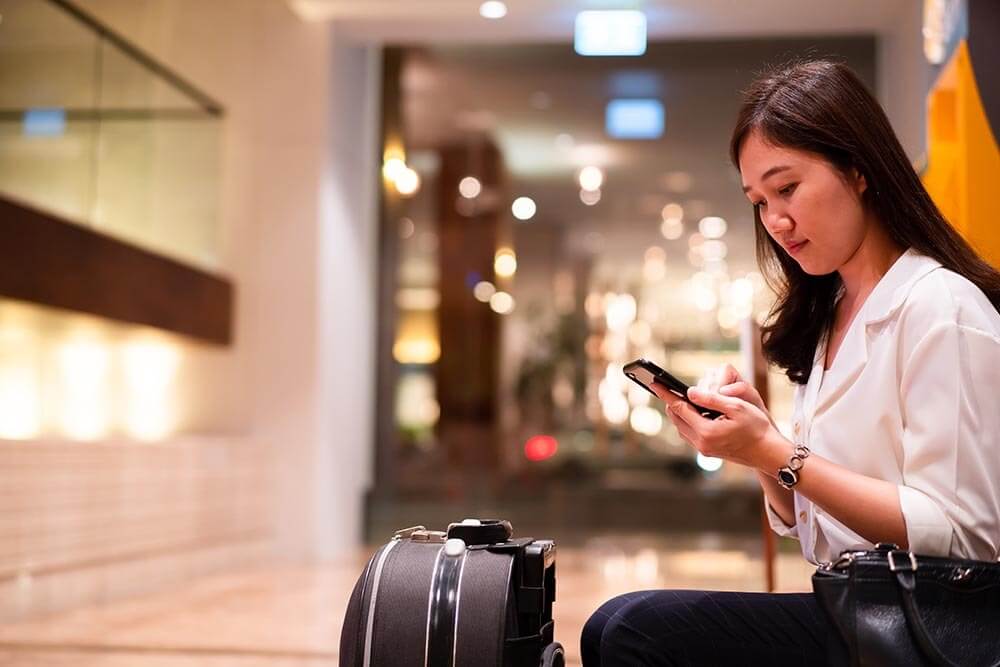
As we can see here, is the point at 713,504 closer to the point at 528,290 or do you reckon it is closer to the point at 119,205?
the point at 528,290

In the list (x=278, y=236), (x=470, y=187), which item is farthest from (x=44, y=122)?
(x=470, y=187)

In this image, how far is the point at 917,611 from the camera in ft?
4.37

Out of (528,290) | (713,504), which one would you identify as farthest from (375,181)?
→ (713,504)

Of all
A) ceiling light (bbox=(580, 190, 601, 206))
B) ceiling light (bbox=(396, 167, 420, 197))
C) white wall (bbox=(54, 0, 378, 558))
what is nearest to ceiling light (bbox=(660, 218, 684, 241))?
ceiling light (bbox=(580, 190, 601, 206))

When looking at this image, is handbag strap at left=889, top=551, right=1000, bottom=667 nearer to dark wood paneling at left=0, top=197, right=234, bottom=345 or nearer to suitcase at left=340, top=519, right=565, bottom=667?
suitcase at left=340, top=519, right=565, bottom=667

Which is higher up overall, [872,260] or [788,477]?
[872,260]

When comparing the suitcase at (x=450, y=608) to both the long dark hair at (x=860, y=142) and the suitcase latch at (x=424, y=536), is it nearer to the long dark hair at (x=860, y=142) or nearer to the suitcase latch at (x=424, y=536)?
the suitcase latch at (x=424, y=536)

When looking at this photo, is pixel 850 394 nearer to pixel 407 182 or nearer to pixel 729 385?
pixel 729 385

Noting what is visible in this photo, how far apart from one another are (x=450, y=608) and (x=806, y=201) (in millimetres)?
766

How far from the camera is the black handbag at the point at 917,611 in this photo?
4.37 ft

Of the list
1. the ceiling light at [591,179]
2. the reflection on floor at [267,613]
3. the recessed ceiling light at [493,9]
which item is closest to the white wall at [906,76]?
the ceiling light at [591,179]

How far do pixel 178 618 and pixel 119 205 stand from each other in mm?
2402

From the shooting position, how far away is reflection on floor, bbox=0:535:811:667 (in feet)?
12.3

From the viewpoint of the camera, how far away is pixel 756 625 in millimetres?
1672
